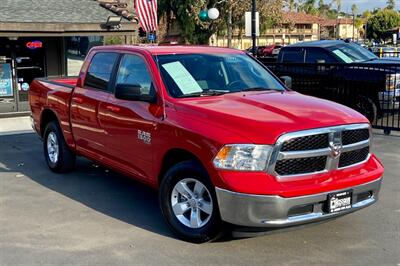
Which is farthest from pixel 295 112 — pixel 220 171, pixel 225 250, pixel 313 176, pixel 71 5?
pixel 71 5

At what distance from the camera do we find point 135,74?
607cm

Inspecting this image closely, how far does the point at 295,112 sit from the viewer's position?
16.0 feet

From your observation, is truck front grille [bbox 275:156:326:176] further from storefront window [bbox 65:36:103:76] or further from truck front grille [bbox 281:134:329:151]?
storefront window [bbox 65:36:103:76]

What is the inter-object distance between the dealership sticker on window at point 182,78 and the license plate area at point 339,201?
1833 millimetres

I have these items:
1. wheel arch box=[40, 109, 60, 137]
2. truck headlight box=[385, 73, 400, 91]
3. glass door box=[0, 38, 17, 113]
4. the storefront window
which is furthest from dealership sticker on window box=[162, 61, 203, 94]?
the storefront window

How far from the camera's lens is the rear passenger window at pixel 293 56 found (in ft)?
45.1

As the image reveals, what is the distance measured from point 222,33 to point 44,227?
40.7 m

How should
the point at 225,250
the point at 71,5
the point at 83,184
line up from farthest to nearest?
the point at 71,5
the point at 83,184
the point at 225,250

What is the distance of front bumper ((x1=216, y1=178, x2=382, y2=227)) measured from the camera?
174 inches

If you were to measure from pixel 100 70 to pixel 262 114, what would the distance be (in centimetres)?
277

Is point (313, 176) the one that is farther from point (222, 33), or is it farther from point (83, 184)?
point (222, 33)

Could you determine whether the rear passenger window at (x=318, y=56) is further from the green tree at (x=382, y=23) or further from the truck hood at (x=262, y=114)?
the green tree at (x=382, y=23)

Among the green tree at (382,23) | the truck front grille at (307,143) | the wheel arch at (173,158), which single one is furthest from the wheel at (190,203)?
the green tree at (382,23)

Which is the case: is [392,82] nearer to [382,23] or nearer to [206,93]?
[206,93]
